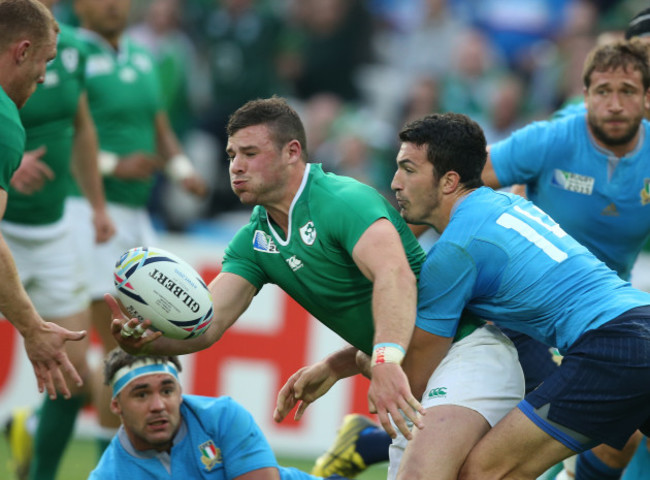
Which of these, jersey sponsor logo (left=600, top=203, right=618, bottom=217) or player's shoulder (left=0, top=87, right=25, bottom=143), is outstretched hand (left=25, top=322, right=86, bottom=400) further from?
jersey sponsor logo (left=600, top=203, right=618, bottom=217)

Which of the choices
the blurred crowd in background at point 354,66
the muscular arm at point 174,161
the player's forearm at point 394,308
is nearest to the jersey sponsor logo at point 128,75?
the muscular arm at point 174,161

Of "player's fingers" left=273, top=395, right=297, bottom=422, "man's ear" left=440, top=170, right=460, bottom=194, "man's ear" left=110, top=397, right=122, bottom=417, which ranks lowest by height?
"man's ear" left=110, top=397, right=122, bottom=417

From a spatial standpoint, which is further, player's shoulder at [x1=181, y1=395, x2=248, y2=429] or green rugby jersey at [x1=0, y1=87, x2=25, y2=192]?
player's shoulder at [x1=181, y1=395, x2=248, y2=429]

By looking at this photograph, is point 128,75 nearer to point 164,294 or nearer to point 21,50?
point 21,50

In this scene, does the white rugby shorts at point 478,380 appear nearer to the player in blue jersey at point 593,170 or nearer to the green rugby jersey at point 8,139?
the player in blue jersey at point 593,170

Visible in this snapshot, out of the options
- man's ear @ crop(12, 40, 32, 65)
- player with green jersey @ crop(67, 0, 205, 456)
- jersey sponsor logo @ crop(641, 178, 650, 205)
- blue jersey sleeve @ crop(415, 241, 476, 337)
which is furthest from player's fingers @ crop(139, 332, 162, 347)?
player with green jersey @ crop(67, 0, 205, 456)

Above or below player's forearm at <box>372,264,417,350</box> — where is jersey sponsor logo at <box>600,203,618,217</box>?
above

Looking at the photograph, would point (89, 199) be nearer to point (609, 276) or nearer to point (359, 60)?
point (609, 276)

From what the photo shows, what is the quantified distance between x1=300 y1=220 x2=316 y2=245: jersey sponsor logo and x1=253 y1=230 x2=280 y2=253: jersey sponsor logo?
17 centimetres

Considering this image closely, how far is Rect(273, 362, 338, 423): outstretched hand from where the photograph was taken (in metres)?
4.98

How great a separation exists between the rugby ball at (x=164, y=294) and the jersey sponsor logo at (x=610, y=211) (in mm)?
2223

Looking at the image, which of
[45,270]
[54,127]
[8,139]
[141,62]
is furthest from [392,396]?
[141,62]

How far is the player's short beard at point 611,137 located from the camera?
5.56 m

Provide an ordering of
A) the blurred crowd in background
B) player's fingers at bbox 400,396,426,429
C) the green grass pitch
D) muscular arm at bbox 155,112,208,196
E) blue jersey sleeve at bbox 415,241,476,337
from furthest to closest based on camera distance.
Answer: the blurred crowd in background, muscular arm at bbox 155,112,208,196, the green grass pitch, blue jersey sleeve at bbox 415,241,476,337, player's fingers at bbox 400,396,426,429
